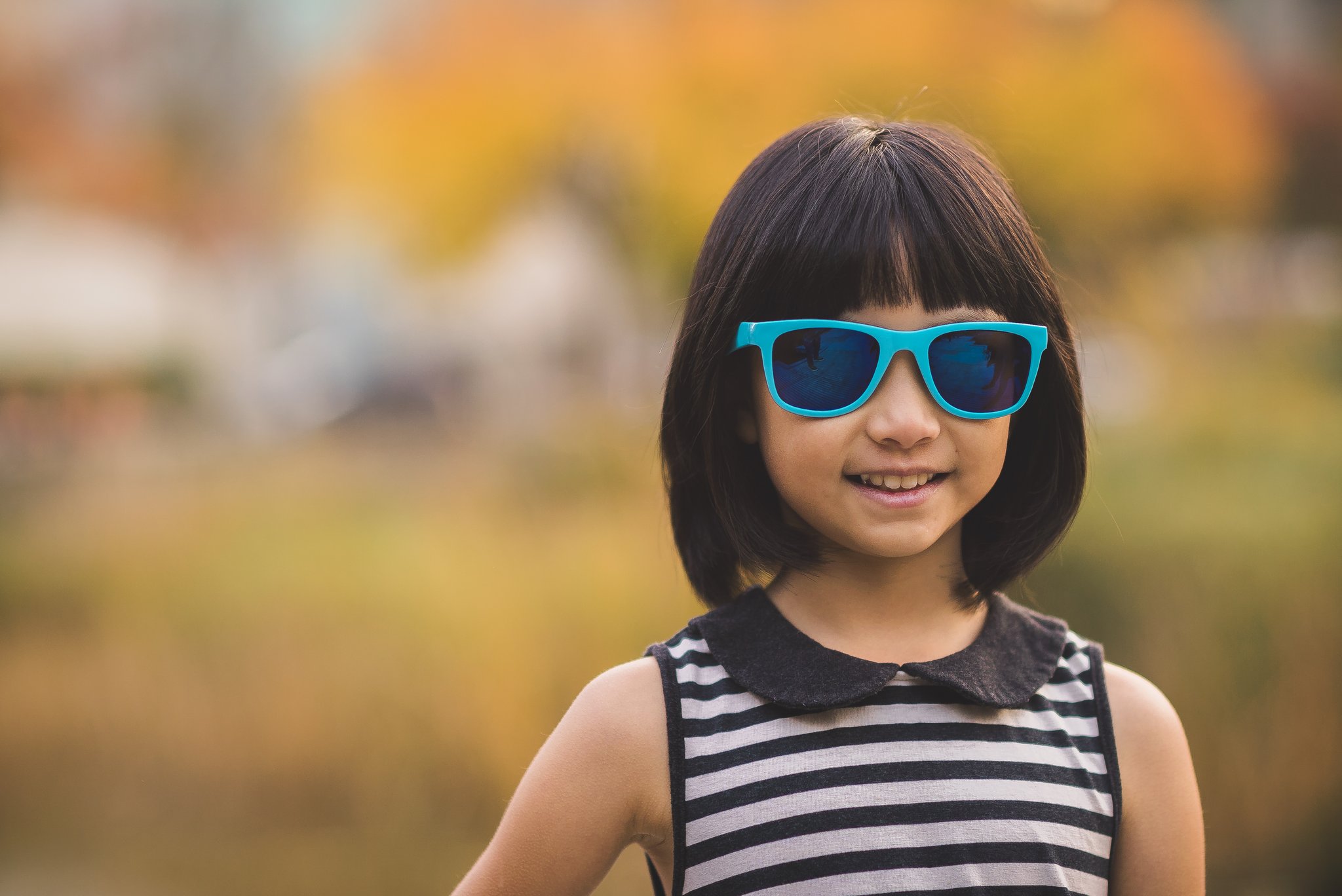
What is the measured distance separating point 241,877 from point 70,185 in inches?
98.8

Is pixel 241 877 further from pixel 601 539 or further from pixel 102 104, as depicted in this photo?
pixel 102 104

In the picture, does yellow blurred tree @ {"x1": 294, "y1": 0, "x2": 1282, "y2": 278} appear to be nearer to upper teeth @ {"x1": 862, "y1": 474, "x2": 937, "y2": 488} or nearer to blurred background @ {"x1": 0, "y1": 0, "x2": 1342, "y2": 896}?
blurred background @ {"x1": 0, "y1": 0, "x2": 1342, "y2": 896}

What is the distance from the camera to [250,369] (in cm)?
445

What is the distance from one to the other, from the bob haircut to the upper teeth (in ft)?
0.47

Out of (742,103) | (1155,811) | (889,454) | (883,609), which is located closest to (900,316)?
(889,454)

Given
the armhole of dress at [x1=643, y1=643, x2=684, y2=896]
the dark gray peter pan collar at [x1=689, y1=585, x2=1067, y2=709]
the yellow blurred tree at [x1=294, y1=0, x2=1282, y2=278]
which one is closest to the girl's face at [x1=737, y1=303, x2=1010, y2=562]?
the dark gray peter pan collar at [x1=689, y1=585, x2=1067, y2=709]

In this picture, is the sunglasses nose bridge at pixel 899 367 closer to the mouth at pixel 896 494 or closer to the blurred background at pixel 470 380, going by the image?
the mouth at pixel 896 494

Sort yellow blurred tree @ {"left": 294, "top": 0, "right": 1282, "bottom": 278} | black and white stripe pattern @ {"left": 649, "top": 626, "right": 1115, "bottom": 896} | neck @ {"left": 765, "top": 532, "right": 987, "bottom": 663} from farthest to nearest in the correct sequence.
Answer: yellow blurred tree @ {"left": 294, "top": 0, "right": 1282, "bottom": 278} < neck @ {"left": 765, "top": 532, "right": 987, "bottom": 663} < black and white stripe pattern @ {"left": 649, "top": 626, "right": 1115, "bottom": 896}

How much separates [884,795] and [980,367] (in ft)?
1.75

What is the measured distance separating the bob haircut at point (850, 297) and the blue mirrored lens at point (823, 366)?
5 centimetres

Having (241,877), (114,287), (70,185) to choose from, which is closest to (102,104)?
(70,185)

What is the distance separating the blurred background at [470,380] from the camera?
13.8 ft

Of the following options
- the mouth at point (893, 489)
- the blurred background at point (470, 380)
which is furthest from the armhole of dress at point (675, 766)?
the blurred background at point (470, 380)

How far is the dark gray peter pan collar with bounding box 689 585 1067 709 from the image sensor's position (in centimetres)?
152
